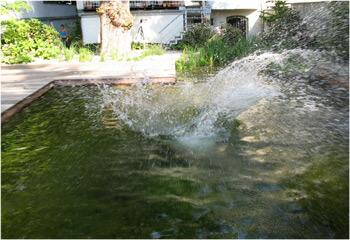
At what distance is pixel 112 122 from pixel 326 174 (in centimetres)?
354

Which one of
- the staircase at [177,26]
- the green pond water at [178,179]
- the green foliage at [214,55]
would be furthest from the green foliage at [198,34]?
the green pond water at [178,179]

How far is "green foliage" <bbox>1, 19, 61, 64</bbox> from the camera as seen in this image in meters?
11.7

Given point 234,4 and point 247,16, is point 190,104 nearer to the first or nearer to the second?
point 234,4

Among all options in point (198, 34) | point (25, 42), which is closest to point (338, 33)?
point (198, 34)

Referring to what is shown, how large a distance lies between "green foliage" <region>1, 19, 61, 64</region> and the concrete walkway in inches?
36.2

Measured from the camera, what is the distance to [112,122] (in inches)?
231

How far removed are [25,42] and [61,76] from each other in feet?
13.8

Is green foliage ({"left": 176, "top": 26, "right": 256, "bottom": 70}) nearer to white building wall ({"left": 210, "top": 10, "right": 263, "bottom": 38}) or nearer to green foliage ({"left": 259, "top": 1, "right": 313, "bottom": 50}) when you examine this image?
green foliage ({"left": 259, "top": 1, "right": 313, "bottom": 50})

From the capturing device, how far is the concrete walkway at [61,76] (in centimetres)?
694

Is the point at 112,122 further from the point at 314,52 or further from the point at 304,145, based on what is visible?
the point at 314,52

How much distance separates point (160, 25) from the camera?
61.0 feet

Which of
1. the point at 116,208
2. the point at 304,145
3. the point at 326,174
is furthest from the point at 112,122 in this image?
the point at 326,174

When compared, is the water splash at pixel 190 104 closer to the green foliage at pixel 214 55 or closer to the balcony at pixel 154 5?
the green foliage at pixel 214 55


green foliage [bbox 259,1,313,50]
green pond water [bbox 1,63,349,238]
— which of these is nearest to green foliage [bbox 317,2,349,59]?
green foliage [bbox 259,1,313,50]
